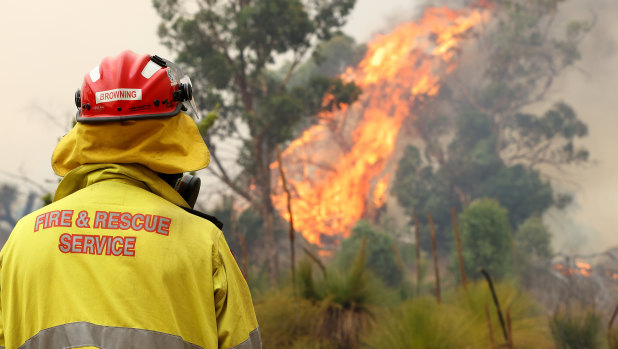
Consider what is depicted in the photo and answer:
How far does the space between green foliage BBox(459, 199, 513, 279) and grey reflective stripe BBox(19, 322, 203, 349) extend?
15604mm

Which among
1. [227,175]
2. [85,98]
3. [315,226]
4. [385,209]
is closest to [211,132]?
[227,175]

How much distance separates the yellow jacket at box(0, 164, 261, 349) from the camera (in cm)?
115

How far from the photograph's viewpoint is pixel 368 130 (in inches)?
1082

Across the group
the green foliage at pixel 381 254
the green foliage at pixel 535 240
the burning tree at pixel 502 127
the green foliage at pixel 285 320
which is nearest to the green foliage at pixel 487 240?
the green foliage at pixel 381 254

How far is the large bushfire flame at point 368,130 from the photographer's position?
24344 millimetres

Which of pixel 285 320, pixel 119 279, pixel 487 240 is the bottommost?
pixel 285 320

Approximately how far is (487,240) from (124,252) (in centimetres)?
1591

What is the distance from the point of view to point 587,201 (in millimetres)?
29578

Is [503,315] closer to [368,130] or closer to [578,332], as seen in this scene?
[578,332]

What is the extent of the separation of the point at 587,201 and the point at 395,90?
428 inches

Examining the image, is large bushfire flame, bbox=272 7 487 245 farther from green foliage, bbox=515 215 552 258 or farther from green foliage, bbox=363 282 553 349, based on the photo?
green foliage, bbox=363 282 553 349

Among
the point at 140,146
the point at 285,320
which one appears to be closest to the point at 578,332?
the point at 285,320

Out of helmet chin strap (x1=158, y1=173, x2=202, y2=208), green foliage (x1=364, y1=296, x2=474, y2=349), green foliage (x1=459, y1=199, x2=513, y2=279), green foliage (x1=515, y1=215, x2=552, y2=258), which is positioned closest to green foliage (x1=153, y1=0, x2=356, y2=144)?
green foliage (x1=459, y1=199, x2=513, y2=279)

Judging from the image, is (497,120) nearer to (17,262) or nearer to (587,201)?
(587,201)
